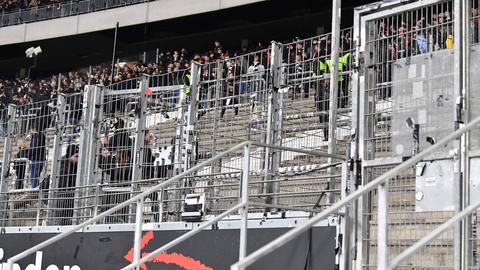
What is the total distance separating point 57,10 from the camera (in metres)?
30.9

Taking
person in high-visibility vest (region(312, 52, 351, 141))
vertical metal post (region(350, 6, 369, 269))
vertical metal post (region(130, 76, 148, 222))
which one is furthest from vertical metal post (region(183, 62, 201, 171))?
vertical metal post (region(350, 6, 369, 269))

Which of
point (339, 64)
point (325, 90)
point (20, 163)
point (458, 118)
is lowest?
point (20, 163)

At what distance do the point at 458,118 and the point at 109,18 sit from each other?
24206 mm

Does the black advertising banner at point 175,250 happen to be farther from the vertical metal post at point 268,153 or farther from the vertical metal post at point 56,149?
the vertical metal post at point 268,153

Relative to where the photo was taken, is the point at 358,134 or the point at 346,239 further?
the point at 358,134

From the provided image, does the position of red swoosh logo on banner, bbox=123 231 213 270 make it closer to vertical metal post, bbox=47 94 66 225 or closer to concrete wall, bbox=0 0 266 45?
vertical metal post, bbox=47 94 66 225

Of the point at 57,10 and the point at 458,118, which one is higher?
the point at 57,10

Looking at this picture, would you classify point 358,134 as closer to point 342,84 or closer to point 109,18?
point 342,84

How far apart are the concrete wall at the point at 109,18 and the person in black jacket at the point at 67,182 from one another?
14.9m

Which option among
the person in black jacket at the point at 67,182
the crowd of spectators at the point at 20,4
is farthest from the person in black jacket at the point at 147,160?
the crowd of spectators at the point at 20,4

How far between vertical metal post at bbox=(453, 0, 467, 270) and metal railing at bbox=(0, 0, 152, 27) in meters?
22.8

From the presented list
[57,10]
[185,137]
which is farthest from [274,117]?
[57,10]

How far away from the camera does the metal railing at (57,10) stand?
29.7 m

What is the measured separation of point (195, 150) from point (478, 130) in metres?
4.18
